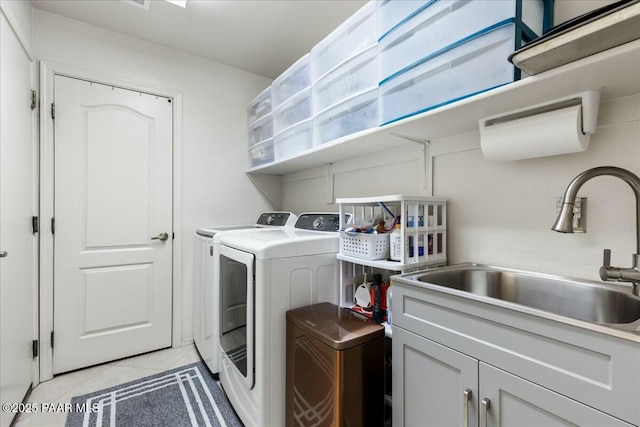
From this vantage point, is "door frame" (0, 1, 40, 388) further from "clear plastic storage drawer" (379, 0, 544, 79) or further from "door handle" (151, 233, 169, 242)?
"clear plastic storage drawer" (379, 0, 544, 79)

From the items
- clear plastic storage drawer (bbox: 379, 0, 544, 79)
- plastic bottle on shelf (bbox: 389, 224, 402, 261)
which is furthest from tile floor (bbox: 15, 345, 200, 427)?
clear plastic storage drawer (bbox: 379, 0, 544, 79)

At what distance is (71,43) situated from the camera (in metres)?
2.20

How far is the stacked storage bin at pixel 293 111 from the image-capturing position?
2.02 metres

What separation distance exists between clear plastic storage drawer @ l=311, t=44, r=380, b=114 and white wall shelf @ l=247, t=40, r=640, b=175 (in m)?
0.25

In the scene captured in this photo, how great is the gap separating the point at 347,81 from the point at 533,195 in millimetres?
1106

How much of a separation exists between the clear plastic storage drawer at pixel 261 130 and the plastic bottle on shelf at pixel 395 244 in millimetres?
1581

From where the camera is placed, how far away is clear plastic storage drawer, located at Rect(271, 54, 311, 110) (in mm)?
2006

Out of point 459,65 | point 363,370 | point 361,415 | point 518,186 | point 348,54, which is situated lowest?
point 361,415

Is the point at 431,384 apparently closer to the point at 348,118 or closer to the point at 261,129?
the point at 348,118

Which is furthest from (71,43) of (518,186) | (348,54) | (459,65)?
(518,186)

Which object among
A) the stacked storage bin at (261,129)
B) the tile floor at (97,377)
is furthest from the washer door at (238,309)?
the stacked storage bin at (261,129)

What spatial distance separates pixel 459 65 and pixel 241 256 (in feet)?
4.40

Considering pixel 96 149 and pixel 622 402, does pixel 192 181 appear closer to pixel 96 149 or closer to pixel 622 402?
pixel 96 149

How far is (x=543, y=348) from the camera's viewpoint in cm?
79
